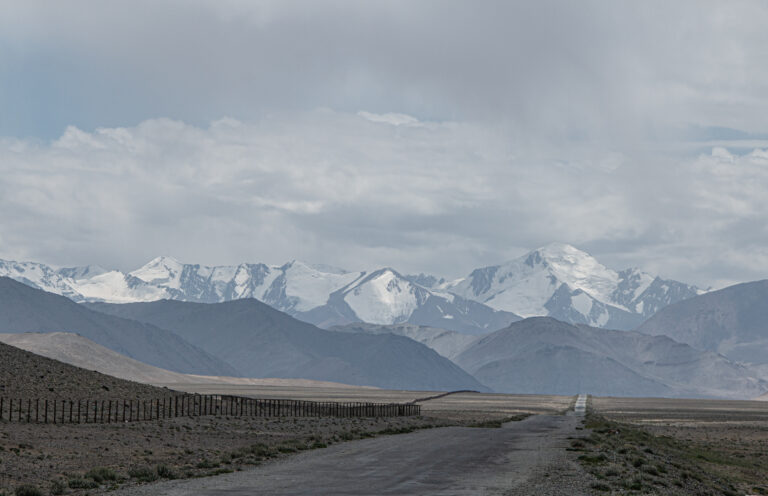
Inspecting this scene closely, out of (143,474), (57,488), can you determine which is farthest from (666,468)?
(57,488)

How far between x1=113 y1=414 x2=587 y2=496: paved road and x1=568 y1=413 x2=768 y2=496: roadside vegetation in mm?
1396

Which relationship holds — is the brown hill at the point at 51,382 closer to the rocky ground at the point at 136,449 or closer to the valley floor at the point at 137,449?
the valley floor at the point at 137,449

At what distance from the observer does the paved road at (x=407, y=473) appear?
35.4 meters

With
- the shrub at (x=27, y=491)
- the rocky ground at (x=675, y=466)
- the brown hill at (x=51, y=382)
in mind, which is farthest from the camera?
the brown hill at (x=51, y=382)

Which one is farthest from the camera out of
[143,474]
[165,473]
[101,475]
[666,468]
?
[666,468]

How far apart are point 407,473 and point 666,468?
13878mm

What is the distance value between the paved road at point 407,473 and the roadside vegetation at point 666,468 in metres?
1.40

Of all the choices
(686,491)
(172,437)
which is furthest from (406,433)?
(686,491)

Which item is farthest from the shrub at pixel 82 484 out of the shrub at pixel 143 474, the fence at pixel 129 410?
the fence at pixel 129 410

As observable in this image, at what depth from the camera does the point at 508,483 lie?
3816 centimetres

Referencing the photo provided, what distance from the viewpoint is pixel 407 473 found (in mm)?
41531

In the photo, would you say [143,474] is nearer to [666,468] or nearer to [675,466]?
[666,468]

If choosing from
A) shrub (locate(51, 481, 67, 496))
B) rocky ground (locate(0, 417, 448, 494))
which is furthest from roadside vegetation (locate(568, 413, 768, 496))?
shrub (locate(51, 481, 67, 496))

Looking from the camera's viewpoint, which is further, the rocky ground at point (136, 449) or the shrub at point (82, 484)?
the rocky ground at point (136, 449)
